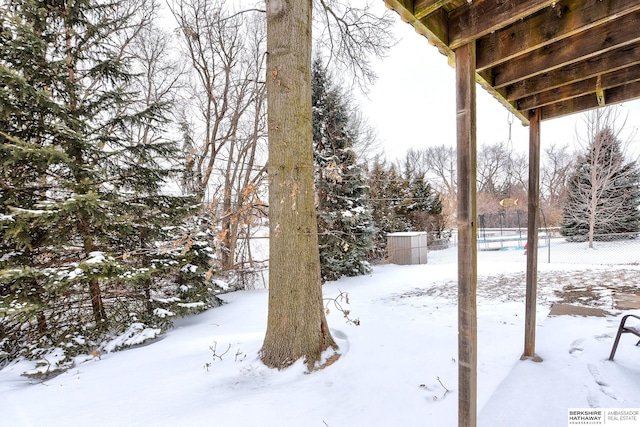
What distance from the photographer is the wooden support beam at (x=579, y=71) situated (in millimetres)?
1971

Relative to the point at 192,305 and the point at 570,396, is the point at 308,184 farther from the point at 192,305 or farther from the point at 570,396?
the point at 192,305

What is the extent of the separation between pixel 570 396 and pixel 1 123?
6.87 metres

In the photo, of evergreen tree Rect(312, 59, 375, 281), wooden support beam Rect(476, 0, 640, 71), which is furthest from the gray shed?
wooden support beam Rect(476, 0, 640, 71)

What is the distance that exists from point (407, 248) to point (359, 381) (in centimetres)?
827

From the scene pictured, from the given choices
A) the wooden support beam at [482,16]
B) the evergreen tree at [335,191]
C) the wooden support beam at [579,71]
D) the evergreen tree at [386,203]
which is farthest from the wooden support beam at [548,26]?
the evergreen tree at [386,203]

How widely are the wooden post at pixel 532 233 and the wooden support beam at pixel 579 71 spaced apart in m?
0.44

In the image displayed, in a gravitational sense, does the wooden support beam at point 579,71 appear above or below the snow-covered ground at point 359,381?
above

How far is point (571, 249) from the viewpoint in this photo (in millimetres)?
12352

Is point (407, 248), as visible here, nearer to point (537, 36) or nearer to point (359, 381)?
point (359, 381)

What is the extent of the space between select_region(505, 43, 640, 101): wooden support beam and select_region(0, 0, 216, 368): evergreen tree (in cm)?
358

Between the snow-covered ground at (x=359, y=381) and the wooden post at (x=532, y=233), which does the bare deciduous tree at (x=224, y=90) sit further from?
the wooden post at (x=532, y=233)

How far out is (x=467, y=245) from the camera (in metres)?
1.55
